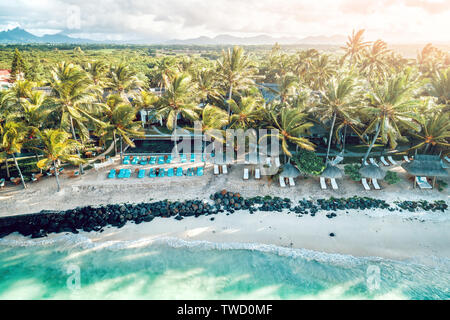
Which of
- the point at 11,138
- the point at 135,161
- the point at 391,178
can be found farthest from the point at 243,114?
the point at 11,138

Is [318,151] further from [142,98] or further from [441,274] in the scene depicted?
[142,98]

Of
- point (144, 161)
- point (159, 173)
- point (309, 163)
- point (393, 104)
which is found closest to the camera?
point (393, 104)

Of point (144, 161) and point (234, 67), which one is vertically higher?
point (234, 67)

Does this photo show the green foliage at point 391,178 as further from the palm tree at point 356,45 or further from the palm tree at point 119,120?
the palm tree at point 356,45

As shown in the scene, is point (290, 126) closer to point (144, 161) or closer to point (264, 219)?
point (264, 219)

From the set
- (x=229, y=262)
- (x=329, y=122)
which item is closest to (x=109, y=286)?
(x=229, y=262)

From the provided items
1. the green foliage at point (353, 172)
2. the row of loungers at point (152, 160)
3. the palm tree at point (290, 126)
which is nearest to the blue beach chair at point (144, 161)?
the row of loungers at point (152, 160)

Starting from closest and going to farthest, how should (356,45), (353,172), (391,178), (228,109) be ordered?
(391,178) < (353,172) < (228,109) < (356,45)
